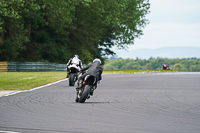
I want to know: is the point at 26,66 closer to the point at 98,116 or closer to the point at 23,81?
the point at 23,81

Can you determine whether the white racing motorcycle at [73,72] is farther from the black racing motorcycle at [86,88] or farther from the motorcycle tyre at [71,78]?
the black racing motorcycle at [86,88]

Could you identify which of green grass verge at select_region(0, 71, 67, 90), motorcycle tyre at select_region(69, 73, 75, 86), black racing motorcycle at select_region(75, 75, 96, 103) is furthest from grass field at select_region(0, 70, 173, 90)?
black racing motorcycle at select_region(75, 75, 96, 103)

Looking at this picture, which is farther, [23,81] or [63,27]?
[63,27]

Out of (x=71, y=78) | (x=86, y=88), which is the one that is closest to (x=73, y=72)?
(x=71, y=78)

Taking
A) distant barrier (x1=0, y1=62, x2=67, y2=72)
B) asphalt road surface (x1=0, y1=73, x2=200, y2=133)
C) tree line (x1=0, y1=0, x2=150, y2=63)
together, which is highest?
tree line (x1=0, y1=0, x2=150, y2=63)

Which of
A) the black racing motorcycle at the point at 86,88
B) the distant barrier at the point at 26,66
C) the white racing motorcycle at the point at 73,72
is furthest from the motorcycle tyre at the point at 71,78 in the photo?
the distant barrier at the point at 26,66

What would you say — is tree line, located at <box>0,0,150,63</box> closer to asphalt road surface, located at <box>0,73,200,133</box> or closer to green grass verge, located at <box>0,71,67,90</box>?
green grass verge, located at <box>0,71,67,90</box>

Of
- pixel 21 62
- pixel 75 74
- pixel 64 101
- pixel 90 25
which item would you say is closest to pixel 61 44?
pixel 90 25

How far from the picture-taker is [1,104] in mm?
12711

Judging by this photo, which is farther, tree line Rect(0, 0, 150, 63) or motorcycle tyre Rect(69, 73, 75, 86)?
tree line Rect(0, 0, 150, 63)

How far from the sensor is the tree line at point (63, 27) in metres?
44.5

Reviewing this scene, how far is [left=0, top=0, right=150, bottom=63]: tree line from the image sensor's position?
4450 cm

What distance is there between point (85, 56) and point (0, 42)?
84.5ft

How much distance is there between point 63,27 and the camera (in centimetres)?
5603
